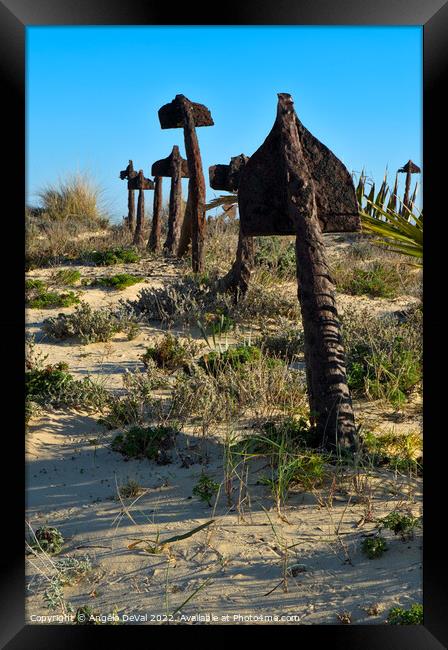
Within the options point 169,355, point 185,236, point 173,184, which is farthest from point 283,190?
point 173,184

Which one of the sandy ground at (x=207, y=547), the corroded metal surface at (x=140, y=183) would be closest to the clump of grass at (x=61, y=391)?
the sandy ground at (x=207, y=547)

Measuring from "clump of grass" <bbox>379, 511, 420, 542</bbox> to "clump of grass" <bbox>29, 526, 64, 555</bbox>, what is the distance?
1785 mm

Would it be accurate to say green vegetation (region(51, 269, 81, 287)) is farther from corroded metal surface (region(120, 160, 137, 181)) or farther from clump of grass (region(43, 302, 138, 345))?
corroded metal surface (region(120, 160, 137, 181))

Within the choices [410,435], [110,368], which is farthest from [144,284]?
[410,435]

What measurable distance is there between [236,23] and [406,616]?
2.79 m

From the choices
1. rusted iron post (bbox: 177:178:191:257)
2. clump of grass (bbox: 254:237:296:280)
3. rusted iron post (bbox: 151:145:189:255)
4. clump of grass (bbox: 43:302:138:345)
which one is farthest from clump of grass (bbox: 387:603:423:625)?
rusted iron post (bbox: 151:145:189:255)

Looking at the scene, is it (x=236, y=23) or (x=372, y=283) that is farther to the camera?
(x=372, y=283)

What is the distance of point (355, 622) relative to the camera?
3008 millimetres

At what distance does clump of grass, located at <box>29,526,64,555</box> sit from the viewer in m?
3.68

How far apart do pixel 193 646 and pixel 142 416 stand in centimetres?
271

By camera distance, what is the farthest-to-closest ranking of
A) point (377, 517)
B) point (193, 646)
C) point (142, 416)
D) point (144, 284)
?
point (144, 284)
point (142, 416)
point (377, 517)
point (193, 646)

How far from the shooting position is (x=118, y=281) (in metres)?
10.2

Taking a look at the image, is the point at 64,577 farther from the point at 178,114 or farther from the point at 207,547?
the point at 178,114

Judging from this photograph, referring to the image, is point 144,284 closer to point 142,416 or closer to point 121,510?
point 142,416
